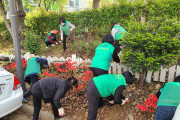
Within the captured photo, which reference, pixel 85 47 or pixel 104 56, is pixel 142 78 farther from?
pixel 85 47

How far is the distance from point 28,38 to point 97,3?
650 centimetres

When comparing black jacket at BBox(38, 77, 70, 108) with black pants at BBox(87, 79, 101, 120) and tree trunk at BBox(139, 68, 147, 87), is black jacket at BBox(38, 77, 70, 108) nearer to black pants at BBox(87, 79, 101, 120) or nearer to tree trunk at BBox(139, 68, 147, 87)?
black pants at BBox(87, 79, 101, 120)

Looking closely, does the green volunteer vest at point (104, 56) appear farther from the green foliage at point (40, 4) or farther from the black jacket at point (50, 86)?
the green foliage at point (40, 4)

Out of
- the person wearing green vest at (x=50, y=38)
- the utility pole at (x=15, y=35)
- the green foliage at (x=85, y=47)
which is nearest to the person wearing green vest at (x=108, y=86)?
the utility pole at (x=15, y=35)

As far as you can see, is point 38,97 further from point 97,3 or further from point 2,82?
point 97,3

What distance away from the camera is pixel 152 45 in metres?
2.90

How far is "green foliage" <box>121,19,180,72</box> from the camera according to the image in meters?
2.88

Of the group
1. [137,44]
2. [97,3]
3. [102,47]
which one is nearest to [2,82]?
[102,47]

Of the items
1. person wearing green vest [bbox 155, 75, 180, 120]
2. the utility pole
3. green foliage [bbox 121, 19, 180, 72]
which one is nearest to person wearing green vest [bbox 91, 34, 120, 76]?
green foliage [bbox 121, 19, 180, 72]

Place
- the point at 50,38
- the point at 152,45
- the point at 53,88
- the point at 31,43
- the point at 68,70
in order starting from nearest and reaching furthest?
the point at 53,88
the point at 152,45
the point at 68,70
the point at 31,43
the point at 50,38

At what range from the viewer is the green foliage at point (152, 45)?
9.46ft

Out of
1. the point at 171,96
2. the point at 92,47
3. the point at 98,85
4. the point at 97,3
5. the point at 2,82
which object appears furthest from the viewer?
the point at 97,3

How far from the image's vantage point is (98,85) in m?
2.55

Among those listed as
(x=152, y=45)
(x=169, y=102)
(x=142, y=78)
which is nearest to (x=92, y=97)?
(x=169, y=102)
